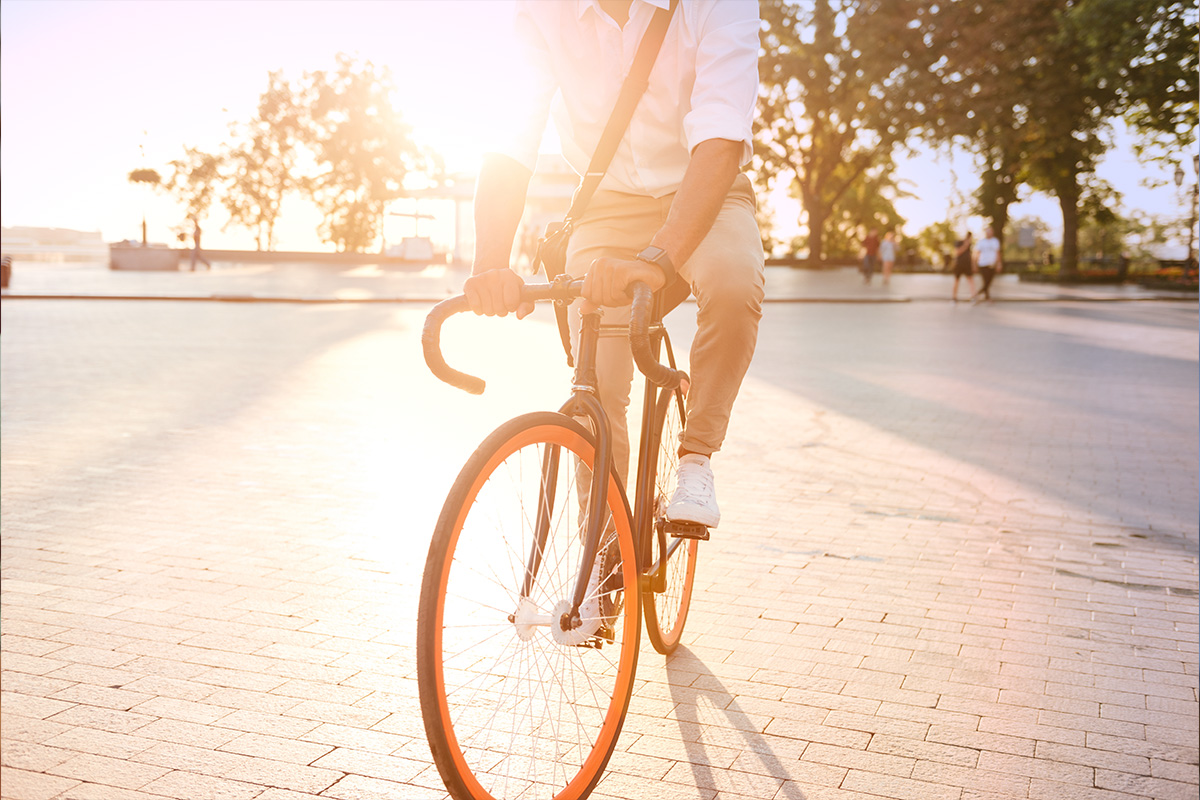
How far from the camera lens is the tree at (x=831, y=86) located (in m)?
39.9

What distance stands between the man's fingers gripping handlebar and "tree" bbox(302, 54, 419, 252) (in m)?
54.4

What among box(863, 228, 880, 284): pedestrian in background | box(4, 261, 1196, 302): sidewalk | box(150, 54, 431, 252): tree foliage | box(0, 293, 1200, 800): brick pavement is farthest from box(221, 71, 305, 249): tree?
box(0, 293, 1200, 800): brick pavement

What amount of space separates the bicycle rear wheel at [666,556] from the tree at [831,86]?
1507 inches

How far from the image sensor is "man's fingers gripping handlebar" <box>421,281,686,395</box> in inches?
93.0

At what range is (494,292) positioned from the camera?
254cm

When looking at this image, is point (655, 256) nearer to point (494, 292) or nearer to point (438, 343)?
point (494, 292)

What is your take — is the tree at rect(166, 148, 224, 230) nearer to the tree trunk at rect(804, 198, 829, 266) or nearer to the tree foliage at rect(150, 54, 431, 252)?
the tree foliage at rect(150, 54, 431, 252)

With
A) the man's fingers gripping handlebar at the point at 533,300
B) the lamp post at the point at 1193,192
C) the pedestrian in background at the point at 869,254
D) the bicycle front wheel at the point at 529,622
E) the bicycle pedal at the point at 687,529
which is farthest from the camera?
the pedestrian in background at the point at 869,254

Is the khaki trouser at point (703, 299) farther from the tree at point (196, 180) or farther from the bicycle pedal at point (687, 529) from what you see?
the tree at point (196, 180)

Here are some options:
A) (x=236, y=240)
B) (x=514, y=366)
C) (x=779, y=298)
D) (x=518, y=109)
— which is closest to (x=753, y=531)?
(x=518, y=109)

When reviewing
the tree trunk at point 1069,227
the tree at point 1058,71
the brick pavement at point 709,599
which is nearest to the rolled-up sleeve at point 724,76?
the brick pavement at point 709,599

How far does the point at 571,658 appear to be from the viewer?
310 cm

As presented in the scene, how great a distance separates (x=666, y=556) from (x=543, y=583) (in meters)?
0.84

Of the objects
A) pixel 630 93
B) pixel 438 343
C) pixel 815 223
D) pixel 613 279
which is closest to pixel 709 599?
pixel 630 93
